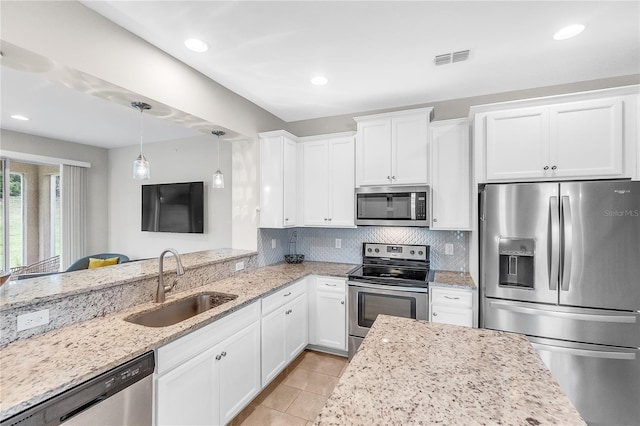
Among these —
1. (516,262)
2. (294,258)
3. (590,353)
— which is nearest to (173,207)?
(294,258)

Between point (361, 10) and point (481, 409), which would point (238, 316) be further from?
point (361, 10)

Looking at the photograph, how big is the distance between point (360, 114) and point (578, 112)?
80.1 inches

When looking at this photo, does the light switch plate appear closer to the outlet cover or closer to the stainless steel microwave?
the stainless steel microwave

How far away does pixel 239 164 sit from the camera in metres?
3.33

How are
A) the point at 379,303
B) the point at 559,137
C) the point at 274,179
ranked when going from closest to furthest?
the point at 559,137 < the point at 379,303 < the point at 274,179

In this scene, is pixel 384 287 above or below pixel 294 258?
below

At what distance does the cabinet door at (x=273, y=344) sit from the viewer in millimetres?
2389

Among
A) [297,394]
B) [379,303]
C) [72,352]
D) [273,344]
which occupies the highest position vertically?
[72,352]

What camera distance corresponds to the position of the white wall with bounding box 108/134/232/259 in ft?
14.6

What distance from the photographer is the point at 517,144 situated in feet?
7.72

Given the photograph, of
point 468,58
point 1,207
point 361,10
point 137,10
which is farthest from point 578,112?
point 1,207

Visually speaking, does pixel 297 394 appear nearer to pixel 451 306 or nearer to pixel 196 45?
pixel 451 306

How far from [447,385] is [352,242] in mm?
2626

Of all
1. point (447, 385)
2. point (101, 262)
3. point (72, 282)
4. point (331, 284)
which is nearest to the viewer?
point (447, 385)
